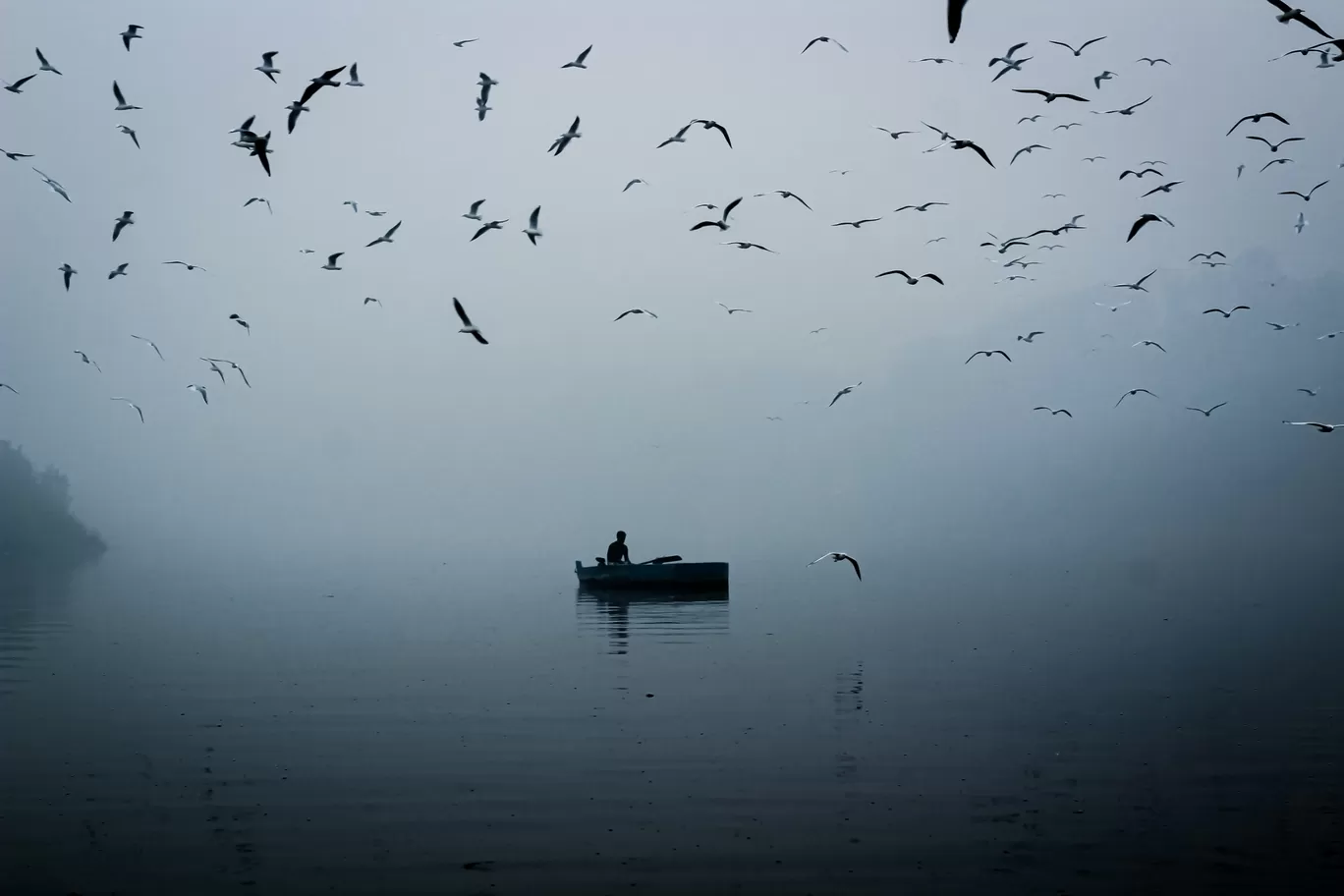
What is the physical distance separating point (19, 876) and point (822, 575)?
83.4m

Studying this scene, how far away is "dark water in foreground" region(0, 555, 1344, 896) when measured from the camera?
13547mm

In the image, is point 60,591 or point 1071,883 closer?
point 1071,883

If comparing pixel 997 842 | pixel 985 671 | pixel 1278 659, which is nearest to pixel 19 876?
pixel 997 842

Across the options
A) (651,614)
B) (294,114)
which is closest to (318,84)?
(294,114)

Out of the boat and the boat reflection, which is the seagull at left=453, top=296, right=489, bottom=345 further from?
the boat

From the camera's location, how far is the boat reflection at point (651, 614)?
3938 cm

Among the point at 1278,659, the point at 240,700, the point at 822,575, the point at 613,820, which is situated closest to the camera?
the point at 613,820

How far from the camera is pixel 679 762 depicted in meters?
19.0

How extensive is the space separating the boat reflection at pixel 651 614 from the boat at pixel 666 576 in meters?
0.67

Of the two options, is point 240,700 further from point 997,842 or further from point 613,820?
point 997,842

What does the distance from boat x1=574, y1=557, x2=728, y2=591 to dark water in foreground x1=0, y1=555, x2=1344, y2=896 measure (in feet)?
26.6

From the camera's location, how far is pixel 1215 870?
13.2 metres

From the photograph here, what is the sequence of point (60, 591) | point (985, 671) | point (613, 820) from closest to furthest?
point (613, 820) < point (985, 671) < point (60, 591)

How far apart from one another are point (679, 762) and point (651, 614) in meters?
28.0
